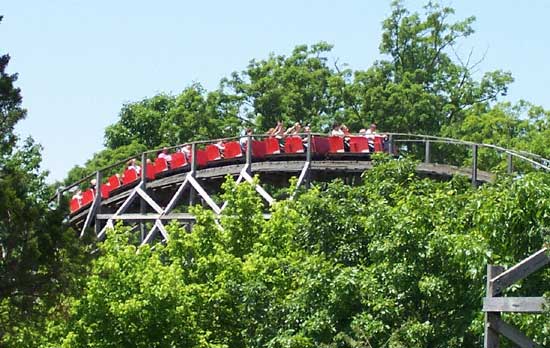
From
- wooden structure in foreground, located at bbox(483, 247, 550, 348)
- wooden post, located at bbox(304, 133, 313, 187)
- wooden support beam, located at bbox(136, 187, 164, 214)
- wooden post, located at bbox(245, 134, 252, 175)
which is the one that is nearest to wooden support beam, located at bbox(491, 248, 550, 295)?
wooden structure in foreground, located at bbox(483, 247, 550, 348)

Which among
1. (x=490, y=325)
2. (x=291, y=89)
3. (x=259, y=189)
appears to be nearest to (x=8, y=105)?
(x=490, y=325)

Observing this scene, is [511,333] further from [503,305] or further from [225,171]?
[225,171]

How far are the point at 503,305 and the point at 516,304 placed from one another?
0.17 m

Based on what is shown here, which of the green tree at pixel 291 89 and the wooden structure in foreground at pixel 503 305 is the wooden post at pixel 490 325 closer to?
the wooden structure in foreground at pixel 503 305

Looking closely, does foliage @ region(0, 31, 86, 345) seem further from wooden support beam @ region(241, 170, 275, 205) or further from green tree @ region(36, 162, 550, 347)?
wooden support beam @ region(241, 170, 275, 205)

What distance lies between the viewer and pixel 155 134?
61.7m

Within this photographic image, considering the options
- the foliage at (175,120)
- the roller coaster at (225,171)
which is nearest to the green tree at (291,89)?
the foliage at (175,120)

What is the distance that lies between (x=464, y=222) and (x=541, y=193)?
11.0ft

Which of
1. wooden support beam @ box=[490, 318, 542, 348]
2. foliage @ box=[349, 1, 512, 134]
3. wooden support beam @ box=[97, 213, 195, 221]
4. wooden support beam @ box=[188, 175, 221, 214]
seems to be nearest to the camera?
wooden support beam @ box=[490, 318, 542, 348]

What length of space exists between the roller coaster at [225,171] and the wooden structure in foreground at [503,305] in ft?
45.2

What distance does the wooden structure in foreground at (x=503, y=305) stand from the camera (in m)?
17.2

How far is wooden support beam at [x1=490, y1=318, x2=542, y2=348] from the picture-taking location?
17.5m

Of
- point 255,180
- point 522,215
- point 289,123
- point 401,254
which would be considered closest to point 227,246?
point 255,180

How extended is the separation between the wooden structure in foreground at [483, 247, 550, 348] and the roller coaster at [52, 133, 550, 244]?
45.2 ft
